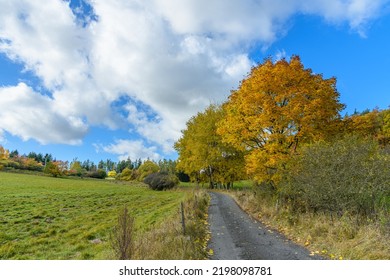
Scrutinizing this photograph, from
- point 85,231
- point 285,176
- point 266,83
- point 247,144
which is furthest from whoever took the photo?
point 247,144

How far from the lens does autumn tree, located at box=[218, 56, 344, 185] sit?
17.6m

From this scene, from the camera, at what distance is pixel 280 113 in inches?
720

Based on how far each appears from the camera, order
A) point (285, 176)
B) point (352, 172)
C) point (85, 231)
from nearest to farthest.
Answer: point (352, 172) → point (285, 176) → point (85, 231)

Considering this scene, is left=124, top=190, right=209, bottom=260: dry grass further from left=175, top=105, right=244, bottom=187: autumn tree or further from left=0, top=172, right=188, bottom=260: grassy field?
left=175, top=105, right=244, bottom=187: autumn tree

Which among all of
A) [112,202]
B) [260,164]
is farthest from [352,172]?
[112,202]

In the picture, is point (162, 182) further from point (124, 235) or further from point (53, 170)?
point (53, 170)

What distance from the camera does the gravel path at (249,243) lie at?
9690 mm

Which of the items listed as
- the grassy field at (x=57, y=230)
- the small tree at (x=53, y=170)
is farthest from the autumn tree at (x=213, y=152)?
the small tree at (x=53, y=170)

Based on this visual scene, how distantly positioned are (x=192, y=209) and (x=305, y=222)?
700 centimetres

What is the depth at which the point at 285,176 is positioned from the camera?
630 inches

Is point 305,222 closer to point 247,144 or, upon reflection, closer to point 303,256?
point 303,256

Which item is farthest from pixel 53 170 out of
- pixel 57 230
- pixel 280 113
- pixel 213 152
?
pixel 280 113

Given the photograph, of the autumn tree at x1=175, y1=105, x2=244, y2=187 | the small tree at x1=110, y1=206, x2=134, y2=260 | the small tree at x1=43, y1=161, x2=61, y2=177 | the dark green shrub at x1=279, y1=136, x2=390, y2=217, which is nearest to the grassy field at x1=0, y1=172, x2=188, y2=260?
the small tree at x1=110, y1=206, x2=134, y2=260
